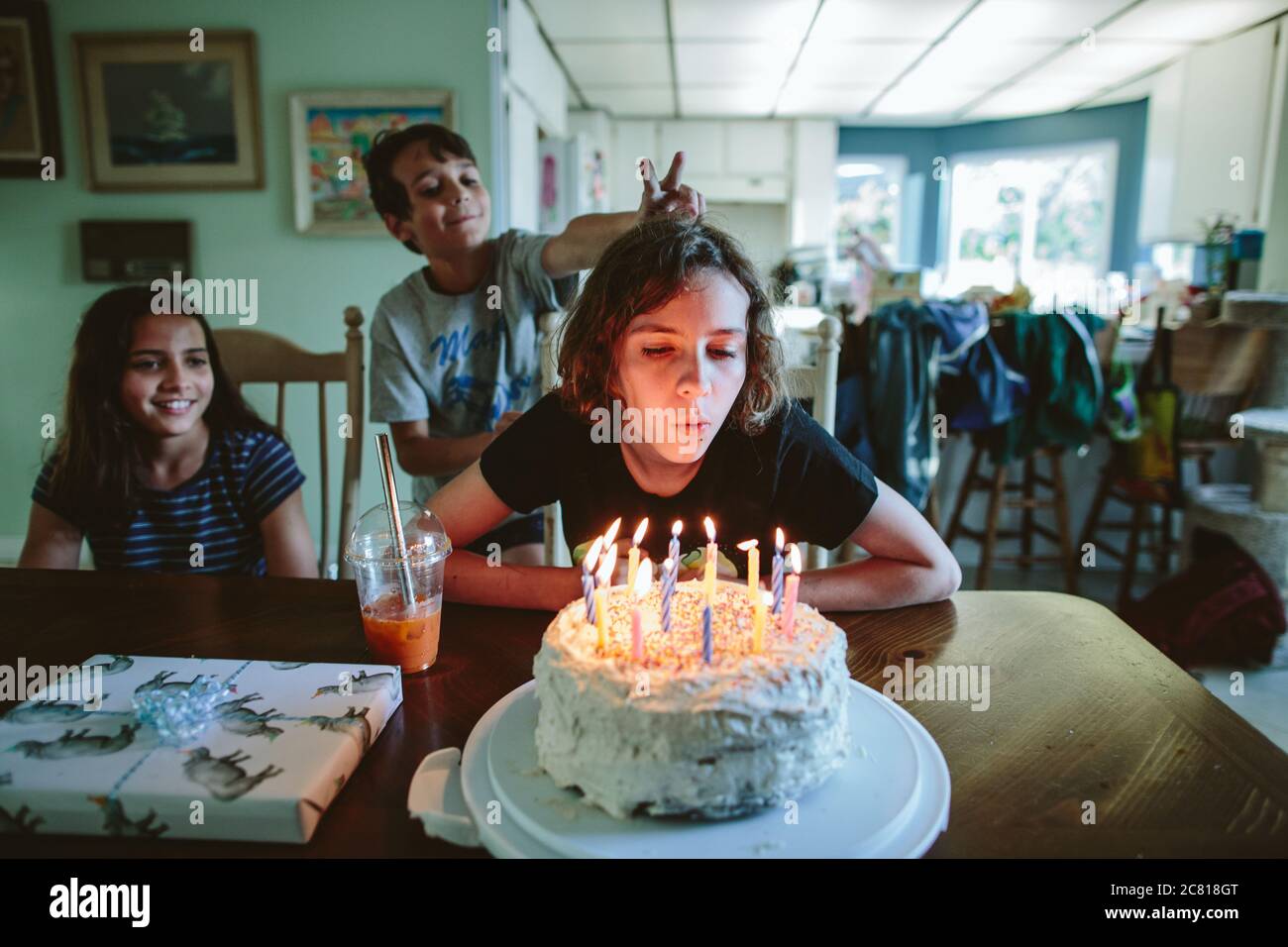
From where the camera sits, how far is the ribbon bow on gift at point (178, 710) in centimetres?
64

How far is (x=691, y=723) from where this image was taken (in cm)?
56

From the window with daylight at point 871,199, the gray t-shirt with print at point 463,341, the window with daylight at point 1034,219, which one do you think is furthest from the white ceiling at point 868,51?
the gray t-shirt with print at point 463,341

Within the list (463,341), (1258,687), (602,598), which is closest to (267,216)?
(463,341)

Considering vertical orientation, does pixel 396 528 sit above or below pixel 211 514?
above

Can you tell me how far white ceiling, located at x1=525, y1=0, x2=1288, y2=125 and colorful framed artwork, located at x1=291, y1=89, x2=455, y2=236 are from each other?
53.7 inches

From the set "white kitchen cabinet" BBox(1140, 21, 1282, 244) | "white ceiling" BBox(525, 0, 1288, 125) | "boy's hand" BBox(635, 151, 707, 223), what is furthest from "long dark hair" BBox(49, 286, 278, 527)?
"white kitchen cabinet" BBox(1140, 21, 1282, 244)

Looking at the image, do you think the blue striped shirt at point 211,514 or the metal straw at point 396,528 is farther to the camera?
the blue striped shirt at point 211,514

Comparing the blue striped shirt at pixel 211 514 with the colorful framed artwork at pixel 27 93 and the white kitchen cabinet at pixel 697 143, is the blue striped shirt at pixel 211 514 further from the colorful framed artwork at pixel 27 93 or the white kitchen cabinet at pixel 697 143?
the white kitchen cabinet at pixel 697 143

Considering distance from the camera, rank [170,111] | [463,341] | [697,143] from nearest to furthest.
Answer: [463,341]
[170,111]
[697,143]

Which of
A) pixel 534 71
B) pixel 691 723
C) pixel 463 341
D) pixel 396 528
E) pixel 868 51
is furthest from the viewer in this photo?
pixel 868 51

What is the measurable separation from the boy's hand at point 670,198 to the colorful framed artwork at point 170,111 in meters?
2.50

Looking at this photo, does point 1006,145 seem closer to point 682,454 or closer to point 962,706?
point 682,454

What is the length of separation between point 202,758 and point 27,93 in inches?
136

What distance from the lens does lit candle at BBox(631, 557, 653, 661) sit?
2.03 feet
